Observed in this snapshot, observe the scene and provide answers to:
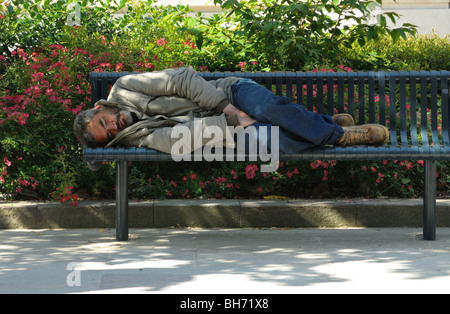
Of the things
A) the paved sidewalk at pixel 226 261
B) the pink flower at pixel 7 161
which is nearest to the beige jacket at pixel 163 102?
the paved sidewalk at pixel 226 261

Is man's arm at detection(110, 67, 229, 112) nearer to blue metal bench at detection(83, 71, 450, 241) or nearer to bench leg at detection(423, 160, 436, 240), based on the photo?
blue metal bench at detection(83, 71, 450, 241)

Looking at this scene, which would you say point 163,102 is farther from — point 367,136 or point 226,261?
point 367,136

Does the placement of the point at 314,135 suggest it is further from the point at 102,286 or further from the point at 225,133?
the point at 102,286

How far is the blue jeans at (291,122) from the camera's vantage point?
500 cm

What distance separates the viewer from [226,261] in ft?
15.5

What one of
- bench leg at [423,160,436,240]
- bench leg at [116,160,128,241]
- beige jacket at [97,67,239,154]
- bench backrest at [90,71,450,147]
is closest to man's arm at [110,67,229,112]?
beige jacket at [97,67,239,154]

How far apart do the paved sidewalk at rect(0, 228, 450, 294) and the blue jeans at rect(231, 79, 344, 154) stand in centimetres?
71

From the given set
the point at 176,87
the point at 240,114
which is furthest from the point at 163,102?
the point at 240,114

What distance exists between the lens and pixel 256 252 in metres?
4.99

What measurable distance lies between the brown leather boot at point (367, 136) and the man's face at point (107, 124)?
1.45 meters

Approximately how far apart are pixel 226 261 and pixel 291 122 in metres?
1.02

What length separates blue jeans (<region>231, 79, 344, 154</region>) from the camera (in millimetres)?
5004

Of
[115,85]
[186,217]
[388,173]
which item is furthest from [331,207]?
[115,85]

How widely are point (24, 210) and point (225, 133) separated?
180cm
